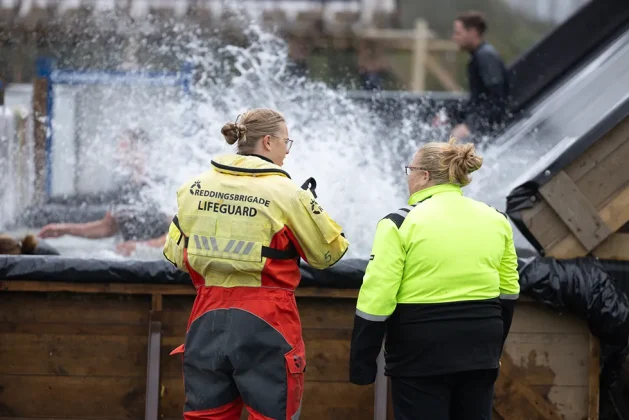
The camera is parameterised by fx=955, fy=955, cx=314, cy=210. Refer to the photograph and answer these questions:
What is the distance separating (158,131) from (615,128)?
12.4 ft

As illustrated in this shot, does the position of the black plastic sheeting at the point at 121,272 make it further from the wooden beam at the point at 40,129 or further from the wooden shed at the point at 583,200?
the wooden beam at the point at 40,129

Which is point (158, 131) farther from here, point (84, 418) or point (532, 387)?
point (532, 387)

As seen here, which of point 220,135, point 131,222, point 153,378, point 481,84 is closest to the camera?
point 153,378

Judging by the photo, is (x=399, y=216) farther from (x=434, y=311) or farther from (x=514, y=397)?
(x=514, y=397)

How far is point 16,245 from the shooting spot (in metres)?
4.86

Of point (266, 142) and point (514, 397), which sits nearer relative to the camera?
point (266, 142)

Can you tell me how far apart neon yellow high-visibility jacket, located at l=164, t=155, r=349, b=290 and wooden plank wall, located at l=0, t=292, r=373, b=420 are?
82 cm

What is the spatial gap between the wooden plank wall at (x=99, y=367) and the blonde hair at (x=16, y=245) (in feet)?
2.26

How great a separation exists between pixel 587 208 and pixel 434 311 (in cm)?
145

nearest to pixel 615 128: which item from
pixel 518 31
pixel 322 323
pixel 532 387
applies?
pixel 532 387

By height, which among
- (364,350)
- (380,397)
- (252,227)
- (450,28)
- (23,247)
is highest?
(450,28)

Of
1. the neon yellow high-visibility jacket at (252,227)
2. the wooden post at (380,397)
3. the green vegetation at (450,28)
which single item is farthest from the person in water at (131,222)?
the green vegetation at (450,28)

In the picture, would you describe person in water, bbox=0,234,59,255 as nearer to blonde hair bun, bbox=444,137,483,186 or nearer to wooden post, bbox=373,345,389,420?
wooden post, bbox=373,345,389,420

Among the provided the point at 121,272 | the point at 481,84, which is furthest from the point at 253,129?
the point at 481,84
